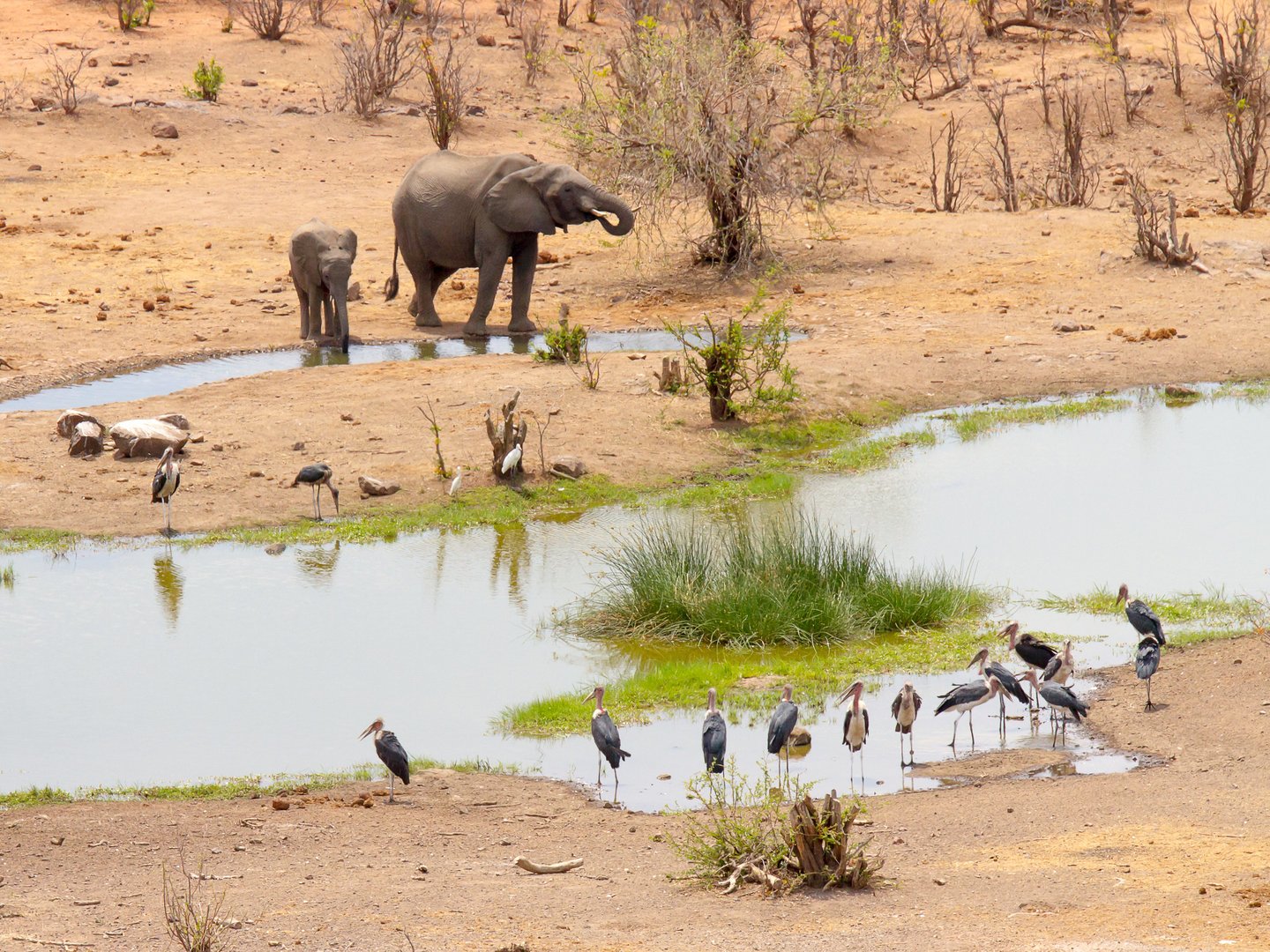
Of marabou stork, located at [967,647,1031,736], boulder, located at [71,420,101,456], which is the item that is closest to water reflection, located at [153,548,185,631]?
boulder, located at [71,420,101,456]

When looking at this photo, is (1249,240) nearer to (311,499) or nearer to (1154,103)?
(1154,103)

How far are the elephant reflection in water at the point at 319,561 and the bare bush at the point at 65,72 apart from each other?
18.5 metres

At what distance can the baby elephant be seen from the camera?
18.6 m

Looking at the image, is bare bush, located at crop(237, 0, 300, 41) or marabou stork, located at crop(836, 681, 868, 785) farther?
bare bush, located at crop(237, 0, 300, 41)

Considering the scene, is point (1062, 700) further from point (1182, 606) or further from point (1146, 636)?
point (1182, 606)

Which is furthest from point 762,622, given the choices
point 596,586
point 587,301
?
point 587,301

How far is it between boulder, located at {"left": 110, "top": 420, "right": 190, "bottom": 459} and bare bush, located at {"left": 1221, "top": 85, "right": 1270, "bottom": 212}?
55.0 feet

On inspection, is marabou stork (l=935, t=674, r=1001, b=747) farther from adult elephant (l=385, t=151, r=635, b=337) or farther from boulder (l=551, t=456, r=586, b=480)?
adult elephant (l=385, t=151, r=635, b=337)

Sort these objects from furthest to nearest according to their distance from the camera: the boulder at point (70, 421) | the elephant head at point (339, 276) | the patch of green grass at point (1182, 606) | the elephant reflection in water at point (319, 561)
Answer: the elephant head at point (339, 276)
the boulder at point (70, 421)
the elephant reflection in water at point (319, 561)
the patch of green grass at point (1182, 606)

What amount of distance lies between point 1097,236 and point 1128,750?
15.7 metres

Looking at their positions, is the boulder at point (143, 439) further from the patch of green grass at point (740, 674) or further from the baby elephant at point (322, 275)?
the patch of green grass at point (740, 674)

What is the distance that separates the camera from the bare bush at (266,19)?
33188mm

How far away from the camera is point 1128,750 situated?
27.8ft

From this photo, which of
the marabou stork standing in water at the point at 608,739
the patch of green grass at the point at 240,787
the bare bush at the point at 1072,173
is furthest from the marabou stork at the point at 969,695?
the bare bush at the point at 1072,173
